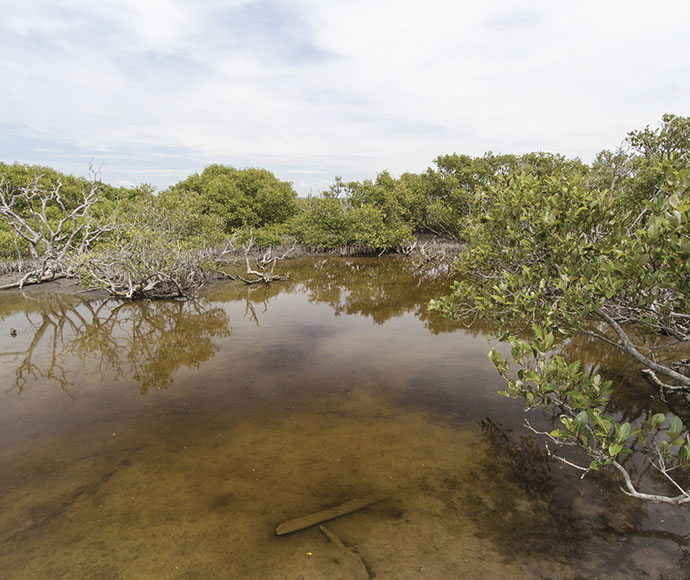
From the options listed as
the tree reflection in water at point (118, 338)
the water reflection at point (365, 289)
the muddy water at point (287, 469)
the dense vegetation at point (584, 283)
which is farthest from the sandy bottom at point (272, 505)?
the water reflection at point (365, 289)

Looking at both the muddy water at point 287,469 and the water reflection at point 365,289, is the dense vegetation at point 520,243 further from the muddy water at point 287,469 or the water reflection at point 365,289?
the water reflection at point 365,289

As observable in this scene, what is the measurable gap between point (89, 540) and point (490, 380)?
26.7ft

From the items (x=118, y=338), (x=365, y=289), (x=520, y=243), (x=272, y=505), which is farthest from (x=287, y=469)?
(x=365, y=289)

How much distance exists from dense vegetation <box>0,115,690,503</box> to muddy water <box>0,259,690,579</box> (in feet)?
3.45

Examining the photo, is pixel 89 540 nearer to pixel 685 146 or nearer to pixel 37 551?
pixel 37 551

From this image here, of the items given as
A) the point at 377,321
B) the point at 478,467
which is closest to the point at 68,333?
the point at 377,321

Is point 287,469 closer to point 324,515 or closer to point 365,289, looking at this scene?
point 324,515

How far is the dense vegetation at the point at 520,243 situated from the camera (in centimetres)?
370

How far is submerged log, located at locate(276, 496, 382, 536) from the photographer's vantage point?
4.71 m

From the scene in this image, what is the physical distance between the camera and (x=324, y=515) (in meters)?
4.90

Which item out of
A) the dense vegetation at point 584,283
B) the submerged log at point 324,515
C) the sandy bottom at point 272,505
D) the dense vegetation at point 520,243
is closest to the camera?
the dense vegetation at point 584,283

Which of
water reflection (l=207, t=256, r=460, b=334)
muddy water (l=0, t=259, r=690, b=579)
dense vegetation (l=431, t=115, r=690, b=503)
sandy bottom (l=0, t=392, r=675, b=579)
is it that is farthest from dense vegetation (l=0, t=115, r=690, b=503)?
water reflection (l=207, t=256, r=460, b=334)

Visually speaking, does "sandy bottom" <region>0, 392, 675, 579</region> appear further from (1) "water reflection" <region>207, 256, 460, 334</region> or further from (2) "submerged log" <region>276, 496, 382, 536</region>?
(1) "water reflection" <region>207, 256, 460, 334</region>

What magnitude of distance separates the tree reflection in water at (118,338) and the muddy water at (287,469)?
0.09 metres
